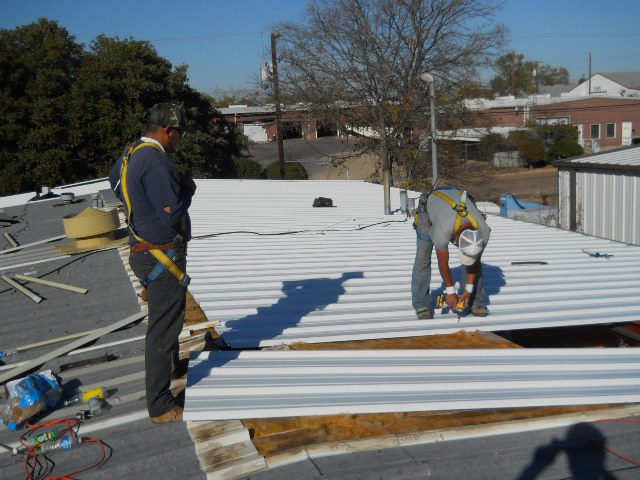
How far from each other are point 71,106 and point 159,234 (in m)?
28.0

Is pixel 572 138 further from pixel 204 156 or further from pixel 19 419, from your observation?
pixel 19 419

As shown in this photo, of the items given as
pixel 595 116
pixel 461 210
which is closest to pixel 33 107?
pixel 461 210

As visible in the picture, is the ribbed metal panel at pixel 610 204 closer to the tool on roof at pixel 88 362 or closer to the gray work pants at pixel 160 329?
the tool on roof at pixel 88 362

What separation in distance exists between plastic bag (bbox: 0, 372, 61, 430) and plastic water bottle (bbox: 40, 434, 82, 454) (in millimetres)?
324

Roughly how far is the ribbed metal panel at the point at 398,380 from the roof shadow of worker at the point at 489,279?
1435mm

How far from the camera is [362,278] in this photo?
20.6ft

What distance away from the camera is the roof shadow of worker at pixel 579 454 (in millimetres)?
2824

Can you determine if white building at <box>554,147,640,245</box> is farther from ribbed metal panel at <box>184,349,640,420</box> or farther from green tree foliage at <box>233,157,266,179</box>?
green tree foliage at <box>233,157,266,179</box>

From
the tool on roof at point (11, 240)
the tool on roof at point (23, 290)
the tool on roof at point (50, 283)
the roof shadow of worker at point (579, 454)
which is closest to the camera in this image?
the roof shadow of worker at point (579, 454)

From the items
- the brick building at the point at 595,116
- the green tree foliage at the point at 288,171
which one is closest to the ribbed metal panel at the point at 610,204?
the green tree foliage at the point at 288,171

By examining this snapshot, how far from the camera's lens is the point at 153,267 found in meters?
3.39

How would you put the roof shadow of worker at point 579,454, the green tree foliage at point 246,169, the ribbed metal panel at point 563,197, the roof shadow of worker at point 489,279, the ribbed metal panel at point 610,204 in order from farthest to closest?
1. the green tree foliage at point 246,169
2. the ribbed metal panel at point 563,197
3. the ribbed metal panel at point 610,204
4. the roof shadow of worker at point 489,279
5. the roof shadow of worker at point 579,454

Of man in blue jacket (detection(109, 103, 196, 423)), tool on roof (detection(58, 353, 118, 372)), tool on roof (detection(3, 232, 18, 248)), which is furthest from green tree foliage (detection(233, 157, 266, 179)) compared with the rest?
man in blue jacket (detection(109, 103, 196, 423))

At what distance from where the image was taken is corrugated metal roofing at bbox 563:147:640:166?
1623 centimetres
